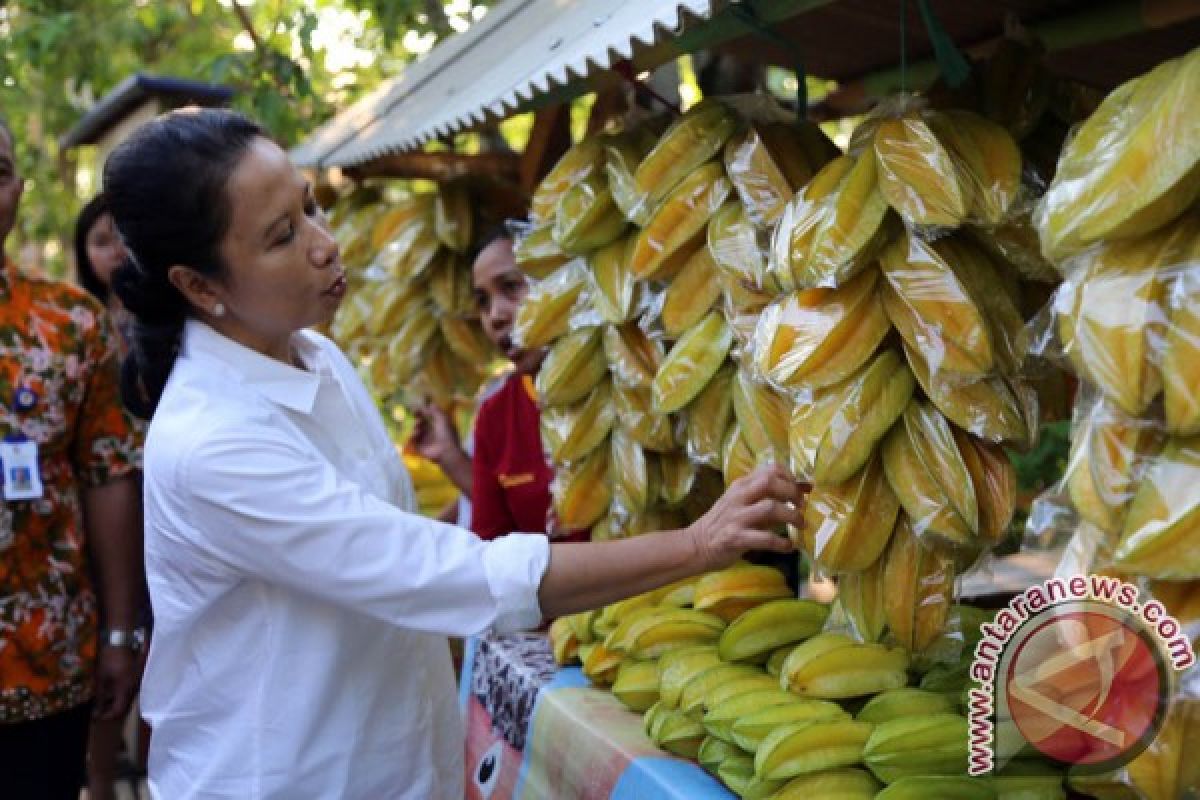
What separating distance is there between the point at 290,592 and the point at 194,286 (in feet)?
1.51

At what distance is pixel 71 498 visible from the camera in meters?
2.59

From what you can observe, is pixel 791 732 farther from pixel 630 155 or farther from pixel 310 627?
pixel 630 155

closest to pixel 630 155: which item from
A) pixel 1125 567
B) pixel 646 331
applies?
pixel 646 331

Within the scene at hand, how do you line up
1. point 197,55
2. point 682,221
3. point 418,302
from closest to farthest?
1. point 682,221
2. point 418,302
3. point 197,55

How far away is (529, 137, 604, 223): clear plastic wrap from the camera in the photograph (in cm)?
231

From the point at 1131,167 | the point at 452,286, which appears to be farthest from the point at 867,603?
the point at 452,286

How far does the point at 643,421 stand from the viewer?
7.19 feet

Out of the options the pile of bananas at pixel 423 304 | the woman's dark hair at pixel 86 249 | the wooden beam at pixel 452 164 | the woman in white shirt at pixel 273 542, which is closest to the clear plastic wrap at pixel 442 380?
the pile of bananas at pixel 423 304

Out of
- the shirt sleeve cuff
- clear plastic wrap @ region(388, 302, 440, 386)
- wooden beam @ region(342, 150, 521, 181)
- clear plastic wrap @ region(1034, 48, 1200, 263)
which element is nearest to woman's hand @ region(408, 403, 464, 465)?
clear plastic wrap @ region(388, 302, 440, 386)

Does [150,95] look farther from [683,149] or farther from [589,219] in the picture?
[683,149]

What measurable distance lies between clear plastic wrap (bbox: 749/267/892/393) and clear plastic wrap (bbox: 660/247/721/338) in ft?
1.22

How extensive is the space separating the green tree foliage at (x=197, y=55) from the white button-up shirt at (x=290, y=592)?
2755mm

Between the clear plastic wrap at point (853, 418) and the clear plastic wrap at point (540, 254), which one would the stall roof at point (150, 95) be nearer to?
the clear plastic wrap at point (540, 254)

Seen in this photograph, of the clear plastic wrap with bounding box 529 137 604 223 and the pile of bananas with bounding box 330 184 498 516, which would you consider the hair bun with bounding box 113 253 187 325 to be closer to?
the clear plastic wrap with bounding box 529 137 604 223
